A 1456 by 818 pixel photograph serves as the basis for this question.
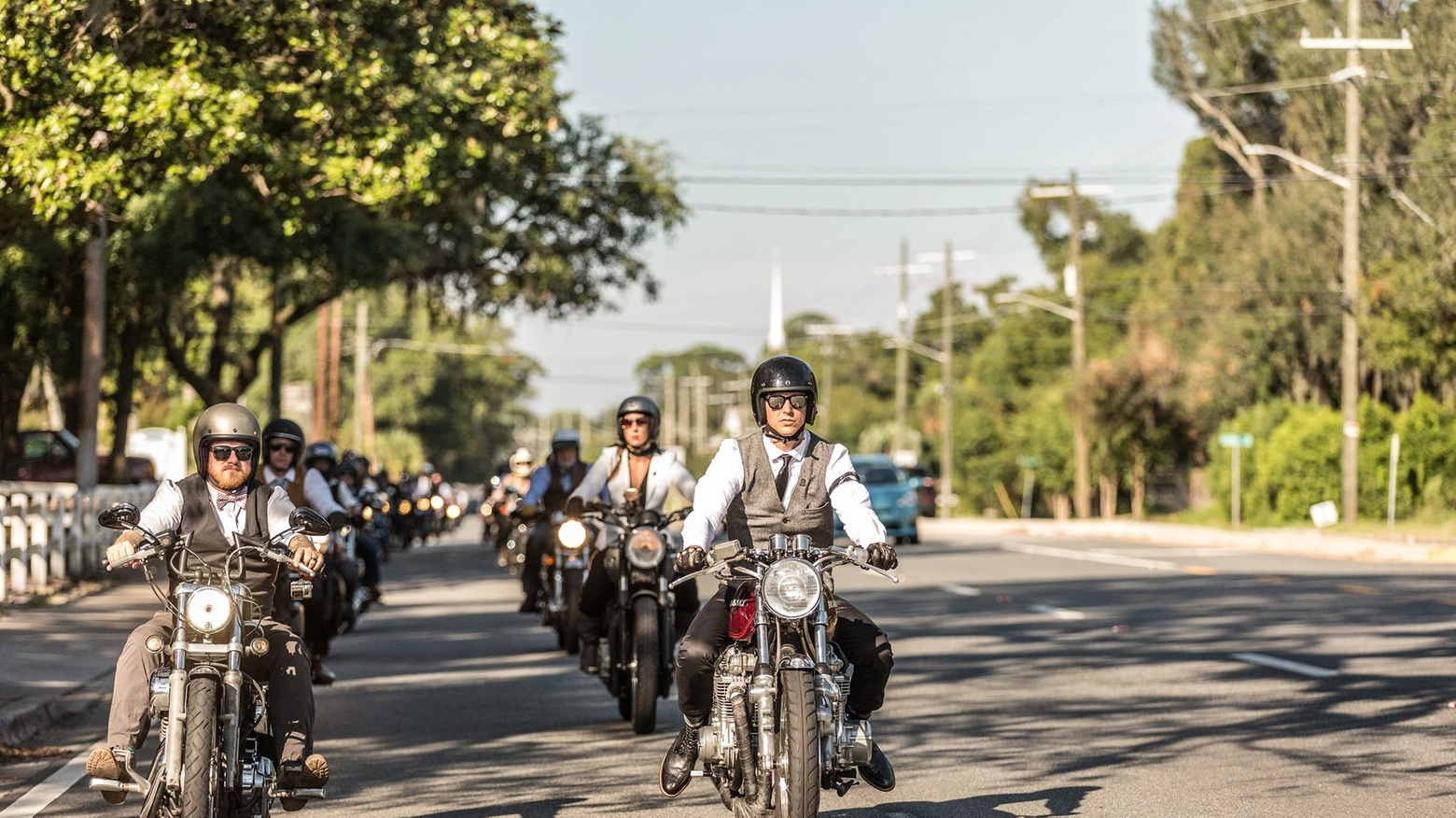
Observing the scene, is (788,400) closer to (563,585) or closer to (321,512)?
(321,512)

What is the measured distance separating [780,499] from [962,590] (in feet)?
51.1

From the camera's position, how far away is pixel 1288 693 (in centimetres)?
1252

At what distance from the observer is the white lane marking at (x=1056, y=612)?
19092 millimetres

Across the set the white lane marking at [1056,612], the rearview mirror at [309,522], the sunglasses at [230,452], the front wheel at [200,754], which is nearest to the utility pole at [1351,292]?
the white lane marking at [1056,612]

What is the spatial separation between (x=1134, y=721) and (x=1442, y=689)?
7.71ft

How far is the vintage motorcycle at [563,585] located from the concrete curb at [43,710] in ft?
10.4

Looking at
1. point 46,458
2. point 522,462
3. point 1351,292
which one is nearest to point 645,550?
point 522,462

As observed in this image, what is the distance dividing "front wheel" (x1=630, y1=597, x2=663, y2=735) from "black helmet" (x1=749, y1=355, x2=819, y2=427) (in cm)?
329

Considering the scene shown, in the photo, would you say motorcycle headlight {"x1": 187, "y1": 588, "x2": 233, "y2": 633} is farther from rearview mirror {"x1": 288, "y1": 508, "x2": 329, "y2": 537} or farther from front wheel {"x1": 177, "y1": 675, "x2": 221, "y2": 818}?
rearview mirror {"x1": 288, "y1": 508, "x2": 329, "y2": 537}

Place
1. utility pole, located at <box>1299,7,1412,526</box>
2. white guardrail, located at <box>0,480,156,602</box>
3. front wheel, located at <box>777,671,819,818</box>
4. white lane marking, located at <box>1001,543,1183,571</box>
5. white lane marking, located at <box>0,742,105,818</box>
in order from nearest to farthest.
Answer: front wheel, located at <box>777,671,819,818</box> < white lane marking, located at <box>0,742,105,818</box> < white guardrail, located at <box>0,480,156,602</box> < white lane marking, located at <box>1001,543,1183,571</box> < utility pole, located at <box>1299,7,1412,526</box>

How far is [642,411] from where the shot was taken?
1228 cm

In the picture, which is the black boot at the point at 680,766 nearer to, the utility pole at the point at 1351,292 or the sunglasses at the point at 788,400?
the sunglasses at the point at 788,400

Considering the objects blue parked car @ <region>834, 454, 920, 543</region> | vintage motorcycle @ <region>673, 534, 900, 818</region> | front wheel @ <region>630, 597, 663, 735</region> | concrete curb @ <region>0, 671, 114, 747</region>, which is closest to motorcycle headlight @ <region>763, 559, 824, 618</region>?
vintage motorcycle @ <region>673, 534, 900, 818</region>

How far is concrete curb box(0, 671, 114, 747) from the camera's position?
447 inches
